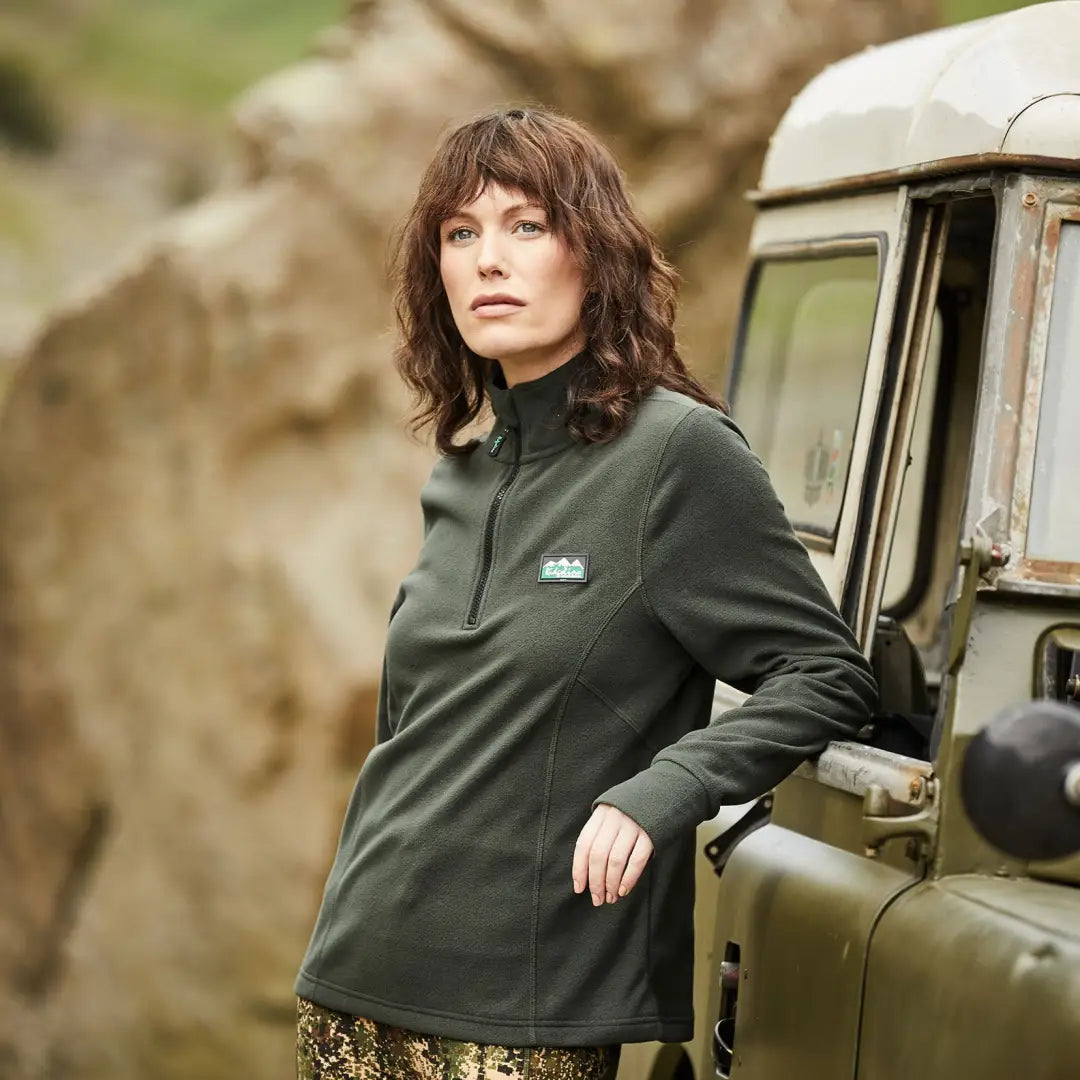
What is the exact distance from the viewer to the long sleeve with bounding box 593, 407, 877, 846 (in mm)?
2604

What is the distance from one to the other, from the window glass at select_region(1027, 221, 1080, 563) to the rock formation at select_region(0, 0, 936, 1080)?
540cm

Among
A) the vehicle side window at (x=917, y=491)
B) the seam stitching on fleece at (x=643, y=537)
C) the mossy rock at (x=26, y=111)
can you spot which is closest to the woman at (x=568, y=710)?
the seam stitching on fleece at (x=643, y=537)

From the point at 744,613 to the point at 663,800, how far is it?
0.95 ft

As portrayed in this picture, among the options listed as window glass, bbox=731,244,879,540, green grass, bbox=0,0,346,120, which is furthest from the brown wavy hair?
green grass, bbox=0,0,346,120

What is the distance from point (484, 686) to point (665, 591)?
28 cm

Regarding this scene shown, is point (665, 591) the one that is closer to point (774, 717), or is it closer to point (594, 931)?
point (774, 717)

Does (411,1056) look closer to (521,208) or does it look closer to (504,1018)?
(504,1018)

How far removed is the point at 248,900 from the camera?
27.5ft

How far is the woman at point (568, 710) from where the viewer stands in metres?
2.65

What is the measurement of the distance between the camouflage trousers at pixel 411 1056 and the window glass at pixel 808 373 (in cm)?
126

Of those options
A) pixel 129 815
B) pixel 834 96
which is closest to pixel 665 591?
pixel 834 96

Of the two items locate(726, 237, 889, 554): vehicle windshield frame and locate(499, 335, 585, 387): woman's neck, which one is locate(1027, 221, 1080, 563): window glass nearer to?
locate(726, 237, 889, 554): vehicle windshield frame

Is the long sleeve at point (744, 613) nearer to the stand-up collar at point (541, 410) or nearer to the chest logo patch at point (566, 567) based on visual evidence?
the chest logo patch at point (566, 567)

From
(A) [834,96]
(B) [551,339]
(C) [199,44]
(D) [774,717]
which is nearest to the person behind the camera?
(D) [774,717]
